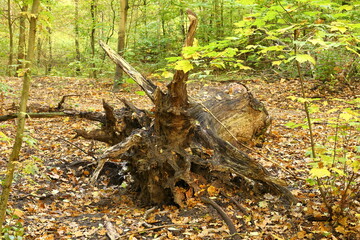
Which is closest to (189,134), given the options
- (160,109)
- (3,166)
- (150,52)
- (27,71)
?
(160,109)

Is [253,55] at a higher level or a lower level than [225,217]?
higher

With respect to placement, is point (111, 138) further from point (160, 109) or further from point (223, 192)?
point (223, 192)

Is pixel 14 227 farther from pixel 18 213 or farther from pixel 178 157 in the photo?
pixel 178 157

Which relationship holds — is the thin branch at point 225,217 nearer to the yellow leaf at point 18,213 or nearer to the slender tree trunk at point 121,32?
the yellow leaf at point 18,213

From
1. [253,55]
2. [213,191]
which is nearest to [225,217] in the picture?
[213,191]

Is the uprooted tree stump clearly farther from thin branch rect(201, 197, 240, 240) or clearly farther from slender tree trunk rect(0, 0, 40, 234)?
slender tree trunk rect(0, 0, 40, 234)

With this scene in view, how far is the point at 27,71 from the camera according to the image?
2.57 m

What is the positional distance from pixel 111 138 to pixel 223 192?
7.43 feet

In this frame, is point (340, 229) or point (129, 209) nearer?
point (340, 229)

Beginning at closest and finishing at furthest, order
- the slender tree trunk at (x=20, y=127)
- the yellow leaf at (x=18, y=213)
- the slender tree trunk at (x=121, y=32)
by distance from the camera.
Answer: the slender tree trunk at (x=20, y=127) < the yellow leaf at (x=18, y=213) < the slender tree trunk at (x=121, y=32)

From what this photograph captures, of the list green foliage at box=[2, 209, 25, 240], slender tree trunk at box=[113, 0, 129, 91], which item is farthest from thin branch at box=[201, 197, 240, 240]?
slender tree trunk at box=[113, 0, 129, 91]

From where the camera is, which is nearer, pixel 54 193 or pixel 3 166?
pixel 54 193

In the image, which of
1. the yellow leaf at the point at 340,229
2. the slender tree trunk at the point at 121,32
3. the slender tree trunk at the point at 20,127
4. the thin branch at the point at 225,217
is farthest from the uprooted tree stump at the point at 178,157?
the slender tree trunk at the point at 121,32

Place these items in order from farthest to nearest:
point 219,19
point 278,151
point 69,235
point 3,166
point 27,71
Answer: point 219,19, point 278,151, point 3,166, point 69,235, point 27,71
